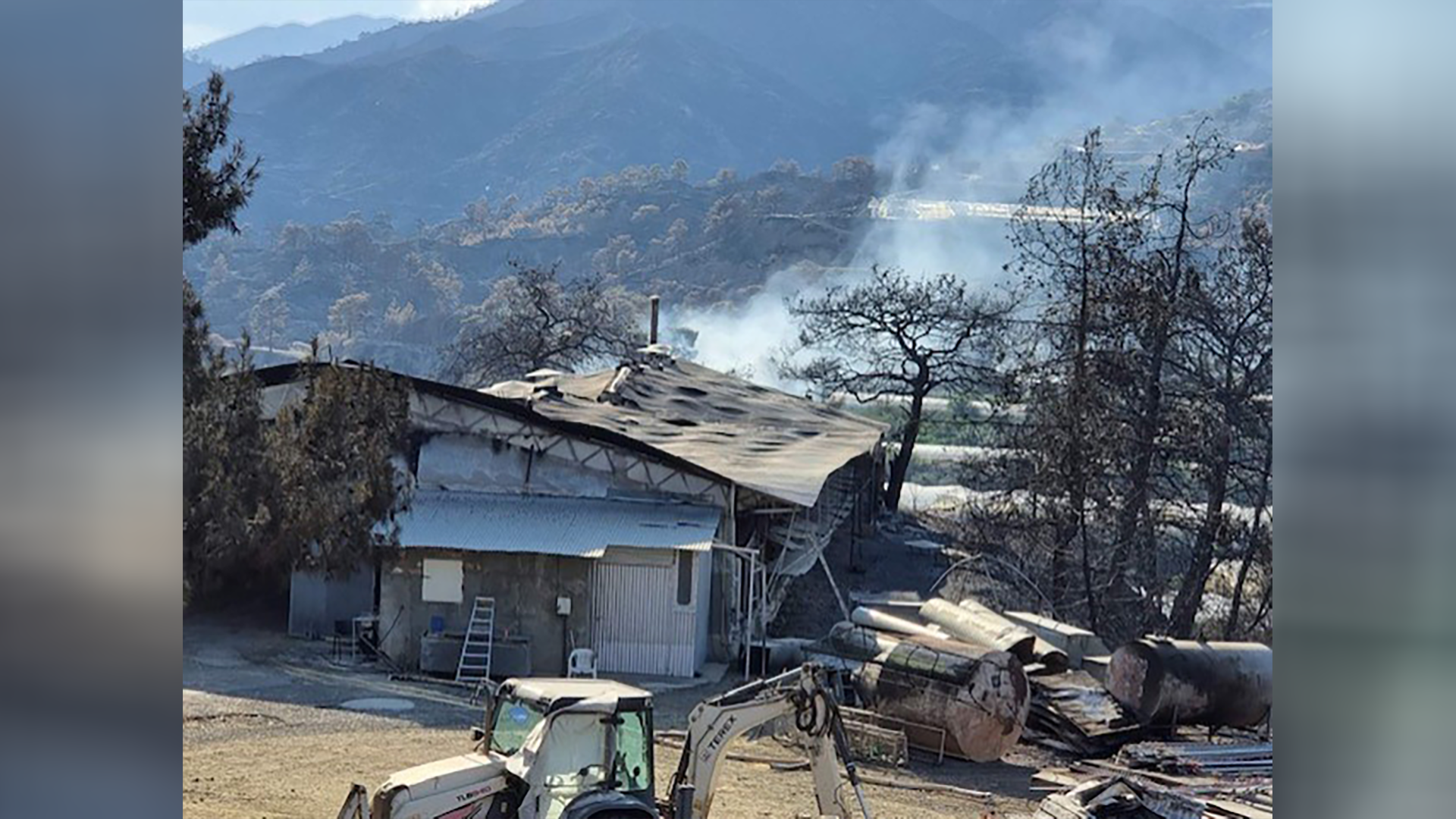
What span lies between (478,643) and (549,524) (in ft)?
6.20

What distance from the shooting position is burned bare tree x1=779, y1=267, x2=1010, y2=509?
35.5 m

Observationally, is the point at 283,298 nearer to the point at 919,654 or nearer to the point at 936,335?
the point at 936,335

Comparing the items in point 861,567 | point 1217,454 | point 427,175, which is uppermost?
point 427,175

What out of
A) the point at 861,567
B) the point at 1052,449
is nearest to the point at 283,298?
the point at 861,567

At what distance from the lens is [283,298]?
106125 mm

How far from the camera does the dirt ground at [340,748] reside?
12.8 meters

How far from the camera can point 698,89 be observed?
17062 cm

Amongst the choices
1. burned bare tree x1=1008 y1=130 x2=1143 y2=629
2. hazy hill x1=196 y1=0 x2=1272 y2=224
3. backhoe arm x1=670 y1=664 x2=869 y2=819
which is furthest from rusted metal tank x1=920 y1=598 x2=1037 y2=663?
hazy hill x1=196 y1=0 x2=1272 y2=224

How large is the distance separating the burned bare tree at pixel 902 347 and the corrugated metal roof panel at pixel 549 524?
14807 mm

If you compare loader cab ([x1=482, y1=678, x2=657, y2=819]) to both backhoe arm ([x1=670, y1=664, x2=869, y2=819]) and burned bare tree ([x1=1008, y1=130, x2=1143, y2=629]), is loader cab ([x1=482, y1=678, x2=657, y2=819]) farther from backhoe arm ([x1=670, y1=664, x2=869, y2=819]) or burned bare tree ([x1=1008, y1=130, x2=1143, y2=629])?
burned bare tree ([x1=1008, y1=130, x2=1143, y2=629])

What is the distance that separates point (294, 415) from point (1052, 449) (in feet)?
36.9

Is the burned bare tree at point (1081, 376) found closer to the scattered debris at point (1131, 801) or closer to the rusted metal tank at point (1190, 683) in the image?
the rusted metal tank at point (1190, 683)

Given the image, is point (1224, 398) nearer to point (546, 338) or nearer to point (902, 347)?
point (902, 347)
